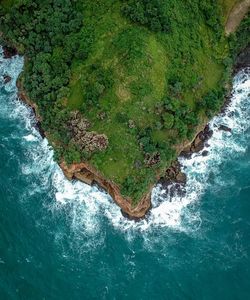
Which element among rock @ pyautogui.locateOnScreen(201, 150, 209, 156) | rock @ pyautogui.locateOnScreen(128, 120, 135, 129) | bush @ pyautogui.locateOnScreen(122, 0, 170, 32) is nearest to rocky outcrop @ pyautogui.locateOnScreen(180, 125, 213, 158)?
rock @ pyautogui.locateOnScreen(201, 150, 209, 156)

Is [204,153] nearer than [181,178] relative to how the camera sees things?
No

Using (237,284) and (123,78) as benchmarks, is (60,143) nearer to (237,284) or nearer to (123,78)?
(123,78)

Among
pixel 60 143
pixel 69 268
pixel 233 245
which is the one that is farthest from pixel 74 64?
pixel 233 245

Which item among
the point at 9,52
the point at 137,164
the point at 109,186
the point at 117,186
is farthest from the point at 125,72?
the point at 9,52

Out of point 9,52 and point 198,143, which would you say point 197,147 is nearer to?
point 198,143

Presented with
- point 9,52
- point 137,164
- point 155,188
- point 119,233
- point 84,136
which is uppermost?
point 137,164

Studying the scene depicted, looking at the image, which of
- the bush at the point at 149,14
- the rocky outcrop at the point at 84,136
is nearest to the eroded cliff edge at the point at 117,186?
the rocky outcrop at the point at 84,136

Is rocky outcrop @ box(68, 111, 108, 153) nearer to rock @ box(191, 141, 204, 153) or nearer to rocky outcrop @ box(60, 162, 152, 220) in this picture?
rocky outcrop @ box(60, 162, 152, 220)
